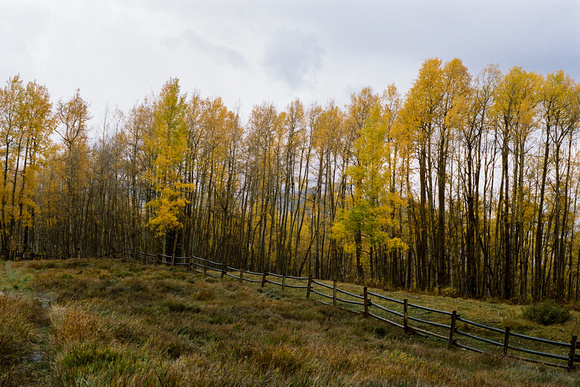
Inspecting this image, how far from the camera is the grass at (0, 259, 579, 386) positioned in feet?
8.98

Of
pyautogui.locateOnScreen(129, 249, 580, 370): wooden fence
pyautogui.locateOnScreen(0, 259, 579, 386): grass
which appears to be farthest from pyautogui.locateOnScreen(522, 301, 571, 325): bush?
pyautogui.locateOnScreen(129, 249, 580, 370): wooden fence

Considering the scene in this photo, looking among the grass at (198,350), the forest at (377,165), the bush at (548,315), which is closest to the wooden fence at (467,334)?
the grass at (198,350)

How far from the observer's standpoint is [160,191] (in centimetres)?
2009

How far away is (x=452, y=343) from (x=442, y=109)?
41.8ft

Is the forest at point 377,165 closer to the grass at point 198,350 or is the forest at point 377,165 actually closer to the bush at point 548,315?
the bush at point 548,315

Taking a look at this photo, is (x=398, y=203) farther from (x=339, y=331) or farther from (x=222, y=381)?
(x=222, y=381)

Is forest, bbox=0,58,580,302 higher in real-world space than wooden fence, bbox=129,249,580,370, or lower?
higher

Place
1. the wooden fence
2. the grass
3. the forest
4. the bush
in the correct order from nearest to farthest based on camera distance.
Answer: the grass < the wooden fence < the bush < the forest

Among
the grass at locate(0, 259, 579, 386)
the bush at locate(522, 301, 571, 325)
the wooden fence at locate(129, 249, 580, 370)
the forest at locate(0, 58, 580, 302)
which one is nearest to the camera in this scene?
the grass at locate(0, 259, 579, 386)

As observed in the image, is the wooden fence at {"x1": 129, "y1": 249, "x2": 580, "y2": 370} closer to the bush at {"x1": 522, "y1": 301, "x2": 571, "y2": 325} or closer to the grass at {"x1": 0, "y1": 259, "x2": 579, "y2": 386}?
the grass at {"x1": 0, "y1": 259, "x2": 579, "y2": 386}

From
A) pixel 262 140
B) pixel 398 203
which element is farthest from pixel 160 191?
pixel 398 203

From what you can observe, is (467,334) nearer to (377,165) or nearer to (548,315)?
(548,315)

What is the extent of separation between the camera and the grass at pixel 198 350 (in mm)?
2736

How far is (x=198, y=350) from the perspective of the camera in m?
4.29
